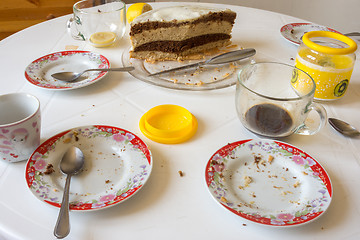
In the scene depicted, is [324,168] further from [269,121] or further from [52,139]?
[52,139]

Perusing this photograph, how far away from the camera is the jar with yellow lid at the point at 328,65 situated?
98 cm

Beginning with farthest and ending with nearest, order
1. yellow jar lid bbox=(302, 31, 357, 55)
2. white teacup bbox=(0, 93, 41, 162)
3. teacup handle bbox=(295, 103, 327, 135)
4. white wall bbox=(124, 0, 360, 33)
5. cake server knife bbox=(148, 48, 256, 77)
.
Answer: white wall bbox=(124, 0, 360, 33), cake server knife bbox=(148, 48, 256, 77), yellow jar lid bbox=(302, 31, 357, 55), teacup handle bbox=(295, 103, 327, 135), white teacup bbox=(0, 93, 41, 162)

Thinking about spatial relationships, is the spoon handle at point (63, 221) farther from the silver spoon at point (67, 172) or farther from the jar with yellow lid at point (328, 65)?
the jar with yellow lid at point (328, 65)

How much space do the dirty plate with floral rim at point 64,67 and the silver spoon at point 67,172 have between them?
1.08ft

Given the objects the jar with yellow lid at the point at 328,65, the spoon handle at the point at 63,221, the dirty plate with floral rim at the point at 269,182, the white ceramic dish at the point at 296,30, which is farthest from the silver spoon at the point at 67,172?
the white ceramic dish at the point at 296,30

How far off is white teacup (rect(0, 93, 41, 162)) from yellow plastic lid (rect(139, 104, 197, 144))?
27 centimetres

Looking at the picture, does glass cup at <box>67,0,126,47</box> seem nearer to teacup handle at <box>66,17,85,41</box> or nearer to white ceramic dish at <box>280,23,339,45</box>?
teacup handle at <box>66,17,85,41</box>

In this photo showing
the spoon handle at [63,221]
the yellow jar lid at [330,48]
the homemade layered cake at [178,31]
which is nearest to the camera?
the spoon handle at [63,221]

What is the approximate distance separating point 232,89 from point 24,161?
675mm

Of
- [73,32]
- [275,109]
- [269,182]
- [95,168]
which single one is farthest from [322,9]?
[95,168]

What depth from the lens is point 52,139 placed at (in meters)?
0.83

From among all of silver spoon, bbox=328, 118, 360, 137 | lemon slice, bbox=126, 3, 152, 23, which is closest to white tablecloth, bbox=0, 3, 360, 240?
silver spoon, bbox=328, 118, 360, 137

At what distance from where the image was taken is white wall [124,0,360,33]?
8.73ft

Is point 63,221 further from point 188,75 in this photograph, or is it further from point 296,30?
point 296,30
